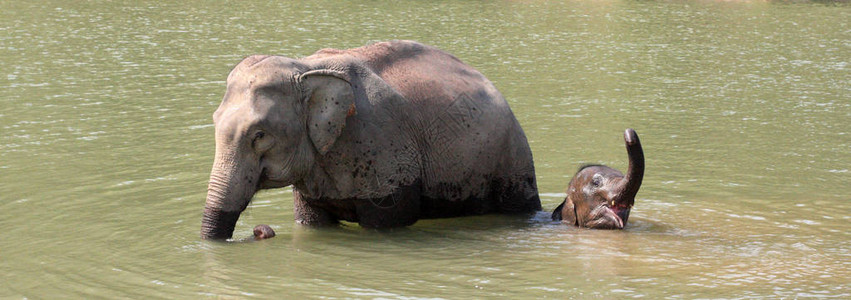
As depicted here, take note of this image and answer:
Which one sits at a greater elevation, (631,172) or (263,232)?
(631,172)

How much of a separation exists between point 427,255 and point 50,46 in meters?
Answer: 19.6

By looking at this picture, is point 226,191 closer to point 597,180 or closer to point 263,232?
point 263,232

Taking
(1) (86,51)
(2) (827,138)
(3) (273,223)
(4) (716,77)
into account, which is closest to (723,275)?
(3) (273,223)

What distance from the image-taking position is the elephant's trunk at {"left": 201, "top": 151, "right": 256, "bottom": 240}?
952 centimetres

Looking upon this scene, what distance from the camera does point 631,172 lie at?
10141 mm

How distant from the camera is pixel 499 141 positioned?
10945 mm

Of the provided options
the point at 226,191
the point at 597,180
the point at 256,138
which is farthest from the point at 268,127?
the point at 597,180

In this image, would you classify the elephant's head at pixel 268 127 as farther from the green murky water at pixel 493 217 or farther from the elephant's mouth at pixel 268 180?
the green murky water at pixel 493 217

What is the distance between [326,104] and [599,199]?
103 inches

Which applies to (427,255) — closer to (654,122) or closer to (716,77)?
(654,122)

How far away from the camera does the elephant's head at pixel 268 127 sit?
31.3 ft

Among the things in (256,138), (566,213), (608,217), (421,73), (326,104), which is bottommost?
(566,213)

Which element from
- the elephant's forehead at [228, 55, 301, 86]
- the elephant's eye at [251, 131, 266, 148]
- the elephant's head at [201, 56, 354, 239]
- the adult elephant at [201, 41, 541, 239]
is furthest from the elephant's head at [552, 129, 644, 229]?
the elephant's eye at [251, 131, 266, 148]

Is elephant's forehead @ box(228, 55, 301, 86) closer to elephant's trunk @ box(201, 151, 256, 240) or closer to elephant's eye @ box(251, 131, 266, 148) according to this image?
elephant's eye @ box(251, 131, 266, 148)
